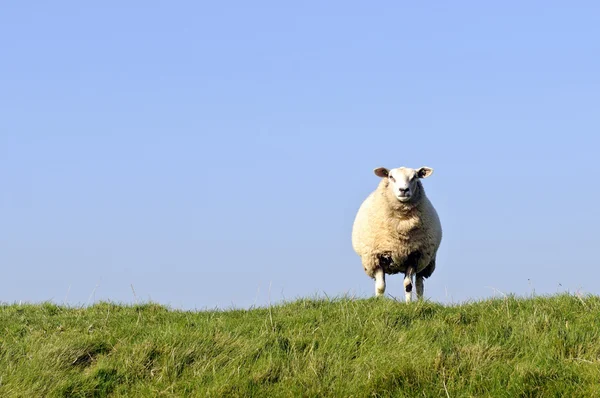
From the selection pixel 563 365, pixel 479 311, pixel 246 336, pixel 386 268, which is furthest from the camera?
pixel 386 268

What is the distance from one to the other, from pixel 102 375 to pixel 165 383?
0.77 metres

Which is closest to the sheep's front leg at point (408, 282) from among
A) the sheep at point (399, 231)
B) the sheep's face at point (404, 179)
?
the sheep at point (399, 231)

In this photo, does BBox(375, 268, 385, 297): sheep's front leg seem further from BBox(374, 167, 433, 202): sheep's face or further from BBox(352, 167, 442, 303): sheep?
BBox(374, 167, 433, 202): sheep's face

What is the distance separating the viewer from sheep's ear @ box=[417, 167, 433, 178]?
1572 cm

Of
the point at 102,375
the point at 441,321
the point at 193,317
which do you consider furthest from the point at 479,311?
the point at 102,375

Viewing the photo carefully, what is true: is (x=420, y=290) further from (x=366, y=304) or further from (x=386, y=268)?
(x=366, y=304)

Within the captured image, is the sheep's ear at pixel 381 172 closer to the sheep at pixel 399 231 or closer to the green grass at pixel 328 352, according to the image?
the sheep at pixel 399 231

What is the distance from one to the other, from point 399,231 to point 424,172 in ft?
4.61

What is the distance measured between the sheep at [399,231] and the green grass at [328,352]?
4037 millimetres

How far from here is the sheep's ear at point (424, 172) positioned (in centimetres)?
1572

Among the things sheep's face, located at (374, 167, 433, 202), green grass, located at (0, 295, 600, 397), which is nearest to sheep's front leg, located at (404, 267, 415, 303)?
sheep's face, located at (374, 167, 433, 202)

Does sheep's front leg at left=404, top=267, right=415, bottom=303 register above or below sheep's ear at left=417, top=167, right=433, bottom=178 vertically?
below

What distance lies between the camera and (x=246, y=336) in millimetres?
9977

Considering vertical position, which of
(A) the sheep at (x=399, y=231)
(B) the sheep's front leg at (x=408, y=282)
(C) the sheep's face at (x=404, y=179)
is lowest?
(B) the sheep's front leg at (x=408, y=282)
